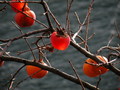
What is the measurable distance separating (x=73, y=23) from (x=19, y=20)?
225 cm

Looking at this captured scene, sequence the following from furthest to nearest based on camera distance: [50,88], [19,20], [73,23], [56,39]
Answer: [73,23] → [50,88] → [19,20] → [56,39]

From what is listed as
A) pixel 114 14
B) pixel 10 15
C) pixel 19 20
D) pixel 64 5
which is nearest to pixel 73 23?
pixel 64 5

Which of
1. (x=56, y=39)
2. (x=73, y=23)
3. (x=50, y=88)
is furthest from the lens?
(x=73, y=23)

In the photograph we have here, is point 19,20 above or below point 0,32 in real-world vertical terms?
above

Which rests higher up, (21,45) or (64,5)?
(64,5)

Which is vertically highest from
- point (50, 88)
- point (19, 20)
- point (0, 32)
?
point (19, 20)

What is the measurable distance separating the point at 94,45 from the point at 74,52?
11.9 inches

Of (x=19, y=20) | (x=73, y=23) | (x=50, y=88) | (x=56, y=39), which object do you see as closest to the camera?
(x=56, y=39)

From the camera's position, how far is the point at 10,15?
403cm

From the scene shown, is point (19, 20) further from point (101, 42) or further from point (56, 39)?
point (101, 42)

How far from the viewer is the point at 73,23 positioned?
409 centimetres

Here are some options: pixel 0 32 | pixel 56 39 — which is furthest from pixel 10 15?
pixel 56 39

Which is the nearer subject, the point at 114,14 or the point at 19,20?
the point at 19,20

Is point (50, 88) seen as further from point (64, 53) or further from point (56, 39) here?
point (56, 39)
